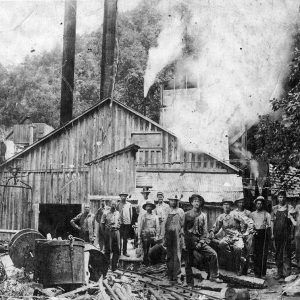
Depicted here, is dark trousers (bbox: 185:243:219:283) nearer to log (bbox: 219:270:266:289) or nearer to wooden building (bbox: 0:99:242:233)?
log (bbox: 219:270:266:289)

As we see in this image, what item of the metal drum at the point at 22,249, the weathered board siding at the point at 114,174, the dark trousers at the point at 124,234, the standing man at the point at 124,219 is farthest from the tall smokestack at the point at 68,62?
the metal drum at the point at 22,249

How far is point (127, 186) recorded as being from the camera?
15.9 metres

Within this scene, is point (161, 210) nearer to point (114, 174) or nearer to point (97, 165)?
point (114, 174)

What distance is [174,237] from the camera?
414 inches

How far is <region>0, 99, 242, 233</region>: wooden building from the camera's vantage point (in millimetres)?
16062

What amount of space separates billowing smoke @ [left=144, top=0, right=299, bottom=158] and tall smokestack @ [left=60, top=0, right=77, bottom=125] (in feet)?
21.8

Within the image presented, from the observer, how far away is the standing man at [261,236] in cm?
1065

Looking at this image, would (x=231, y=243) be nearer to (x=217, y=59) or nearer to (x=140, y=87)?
(x=217, y=59)

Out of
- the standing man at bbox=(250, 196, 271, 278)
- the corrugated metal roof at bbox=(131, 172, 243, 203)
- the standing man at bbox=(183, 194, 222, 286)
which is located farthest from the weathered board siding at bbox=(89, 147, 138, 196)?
the standing man at bbox=(183, 194, 222, 286)

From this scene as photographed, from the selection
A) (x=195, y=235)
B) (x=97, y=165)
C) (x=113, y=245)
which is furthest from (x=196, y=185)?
(x=195, y=235)

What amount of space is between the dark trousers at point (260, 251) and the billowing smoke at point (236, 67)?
6.30 meters

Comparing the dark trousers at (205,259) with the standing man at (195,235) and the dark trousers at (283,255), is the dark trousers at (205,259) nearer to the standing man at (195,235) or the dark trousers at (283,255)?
the standing man at (195,235)

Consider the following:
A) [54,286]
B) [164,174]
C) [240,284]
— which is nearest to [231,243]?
[240,284]

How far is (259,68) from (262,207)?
9.01m
